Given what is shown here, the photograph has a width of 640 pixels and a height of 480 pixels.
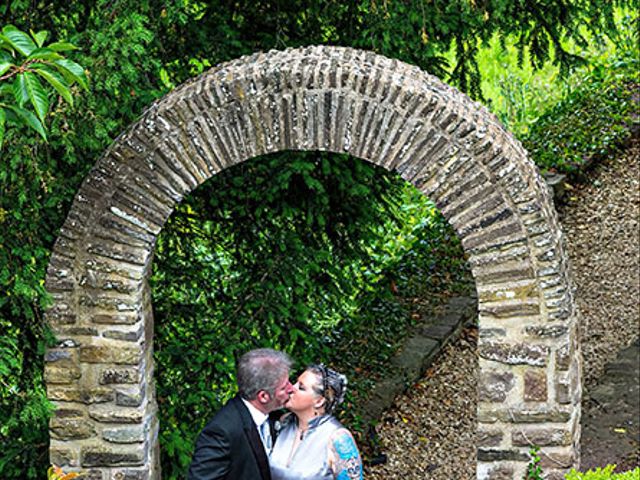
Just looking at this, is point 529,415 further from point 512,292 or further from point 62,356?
point 62,356

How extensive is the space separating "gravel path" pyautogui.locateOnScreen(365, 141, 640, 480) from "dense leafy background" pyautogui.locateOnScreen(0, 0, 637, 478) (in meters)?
0.52

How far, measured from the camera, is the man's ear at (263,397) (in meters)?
5.36

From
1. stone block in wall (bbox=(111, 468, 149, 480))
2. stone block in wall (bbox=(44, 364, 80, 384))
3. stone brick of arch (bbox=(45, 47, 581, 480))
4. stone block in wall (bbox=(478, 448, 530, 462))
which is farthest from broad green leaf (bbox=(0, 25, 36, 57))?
stone block in wall (bbox=(478, 448, 530, 462))

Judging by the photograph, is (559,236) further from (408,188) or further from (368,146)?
(408,188)

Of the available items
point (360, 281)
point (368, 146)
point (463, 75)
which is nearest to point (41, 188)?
point (368, 146)

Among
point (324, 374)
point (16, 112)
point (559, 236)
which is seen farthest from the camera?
point (559, 236)

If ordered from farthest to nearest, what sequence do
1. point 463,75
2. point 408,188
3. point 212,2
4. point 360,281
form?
point 408,188 < point 360,281 < point 463,75 < point 212,2

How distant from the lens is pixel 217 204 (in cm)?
768

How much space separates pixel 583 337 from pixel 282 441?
15.4 ft

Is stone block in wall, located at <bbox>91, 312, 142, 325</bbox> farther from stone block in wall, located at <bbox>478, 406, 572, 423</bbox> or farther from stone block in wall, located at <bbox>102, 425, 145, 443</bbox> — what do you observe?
stone block in wall, located at <bbox>478, 406, 572, 423</bbox>

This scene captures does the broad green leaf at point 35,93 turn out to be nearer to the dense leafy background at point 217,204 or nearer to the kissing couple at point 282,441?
the dense leafy background at point 217,204

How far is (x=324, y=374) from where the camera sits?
5352 mm

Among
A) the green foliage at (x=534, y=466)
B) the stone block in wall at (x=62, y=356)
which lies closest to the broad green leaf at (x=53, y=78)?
the stone block in wall at (x=62, y=356)

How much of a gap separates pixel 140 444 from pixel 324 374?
119cm
